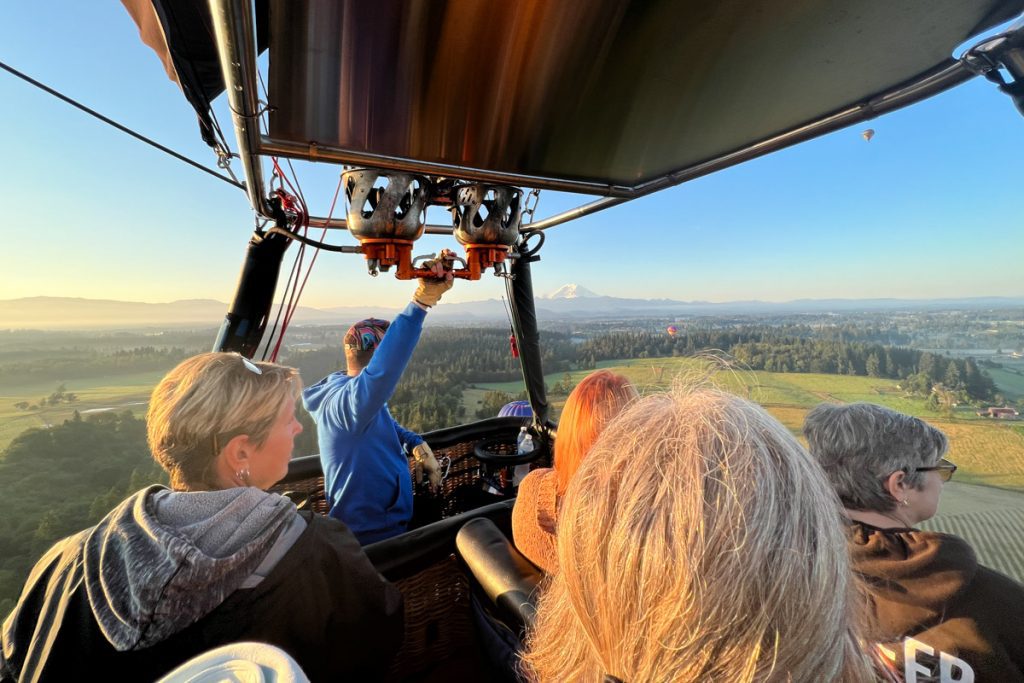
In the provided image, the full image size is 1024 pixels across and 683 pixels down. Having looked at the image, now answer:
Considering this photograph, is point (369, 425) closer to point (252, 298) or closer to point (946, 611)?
point (252, 298)

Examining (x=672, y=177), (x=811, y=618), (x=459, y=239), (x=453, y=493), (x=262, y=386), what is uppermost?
(x=672, y=177)

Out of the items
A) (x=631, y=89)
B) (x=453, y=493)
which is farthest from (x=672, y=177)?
(x=453, y=493)

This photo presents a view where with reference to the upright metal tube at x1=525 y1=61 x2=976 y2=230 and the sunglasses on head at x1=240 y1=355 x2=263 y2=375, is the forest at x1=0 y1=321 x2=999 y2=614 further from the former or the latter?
the upright metal tube at x1=525 y1=61 x2=976 y2=230

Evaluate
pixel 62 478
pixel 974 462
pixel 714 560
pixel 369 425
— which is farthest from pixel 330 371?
pixel 974 462

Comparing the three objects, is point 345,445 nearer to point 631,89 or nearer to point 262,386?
point 262,386

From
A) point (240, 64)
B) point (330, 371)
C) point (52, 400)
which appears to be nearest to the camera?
point (240, 64)

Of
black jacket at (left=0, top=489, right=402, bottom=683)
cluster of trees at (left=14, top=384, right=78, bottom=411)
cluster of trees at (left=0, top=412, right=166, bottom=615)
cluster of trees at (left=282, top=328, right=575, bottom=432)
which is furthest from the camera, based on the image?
cluster of trees at (left=282, top=328, right=575, bottom=432)

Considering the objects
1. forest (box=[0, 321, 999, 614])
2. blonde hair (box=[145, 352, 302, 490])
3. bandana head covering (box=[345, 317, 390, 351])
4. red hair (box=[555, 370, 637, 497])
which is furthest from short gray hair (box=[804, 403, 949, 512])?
bandana head covering (box=[345, 317, 390, 351])
